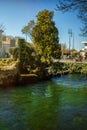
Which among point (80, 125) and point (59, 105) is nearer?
point (80, 125)

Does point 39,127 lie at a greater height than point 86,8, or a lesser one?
lesser

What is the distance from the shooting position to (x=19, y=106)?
68.6 ft

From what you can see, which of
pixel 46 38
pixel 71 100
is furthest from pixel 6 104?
pixel 46 38

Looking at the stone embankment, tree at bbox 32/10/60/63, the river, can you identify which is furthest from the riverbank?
the river

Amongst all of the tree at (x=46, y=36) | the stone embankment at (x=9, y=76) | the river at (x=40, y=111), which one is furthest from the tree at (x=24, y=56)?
the river at (x=40, y=111)

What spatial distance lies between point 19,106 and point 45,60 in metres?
27.8

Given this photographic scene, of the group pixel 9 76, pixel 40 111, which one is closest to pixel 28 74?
pixel 9 76

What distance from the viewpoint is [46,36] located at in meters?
49.7

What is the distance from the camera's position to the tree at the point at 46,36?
161 feet

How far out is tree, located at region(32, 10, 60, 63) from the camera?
4912cm

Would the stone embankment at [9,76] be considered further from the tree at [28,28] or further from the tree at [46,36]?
the tree at [28,28]

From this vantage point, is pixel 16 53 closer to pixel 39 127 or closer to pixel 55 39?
pixel 55 39

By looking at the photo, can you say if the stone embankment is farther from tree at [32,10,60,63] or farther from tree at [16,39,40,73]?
tree at [32,10,60,63]

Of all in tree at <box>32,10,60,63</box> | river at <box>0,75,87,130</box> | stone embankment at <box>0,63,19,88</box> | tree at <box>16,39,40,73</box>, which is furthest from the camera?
tree at <box>32,10,60,63</box>
